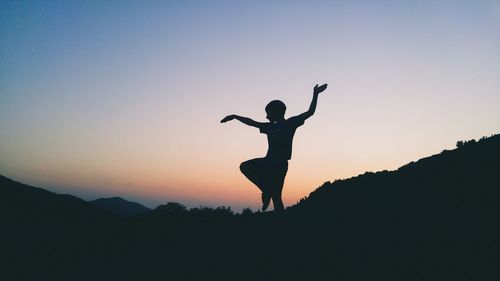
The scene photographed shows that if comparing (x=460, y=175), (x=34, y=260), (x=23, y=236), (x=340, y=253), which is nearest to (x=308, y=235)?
(x=340, y=253)

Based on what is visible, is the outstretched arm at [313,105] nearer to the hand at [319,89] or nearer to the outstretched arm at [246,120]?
the hand at [319,89]

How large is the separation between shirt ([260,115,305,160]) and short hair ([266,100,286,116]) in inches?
8.6

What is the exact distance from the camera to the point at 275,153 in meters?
6.89

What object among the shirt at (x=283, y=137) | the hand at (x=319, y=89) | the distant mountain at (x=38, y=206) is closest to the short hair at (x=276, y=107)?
the shirt at (x=283, y=137)

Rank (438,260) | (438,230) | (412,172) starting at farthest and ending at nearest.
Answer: (412,172)
(438,230)
(438,260)

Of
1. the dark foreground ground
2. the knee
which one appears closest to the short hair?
the knee

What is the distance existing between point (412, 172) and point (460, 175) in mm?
1445

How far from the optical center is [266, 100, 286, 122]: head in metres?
6.96

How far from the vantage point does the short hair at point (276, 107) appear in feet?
22.8

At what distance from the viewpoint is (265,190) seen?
7027 mm

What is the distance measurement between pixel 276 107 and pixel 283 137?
647 millimetres

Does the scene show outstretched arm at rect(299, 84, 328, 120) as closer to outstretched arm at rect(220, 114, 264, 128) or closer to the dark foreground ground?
outstretched arm at rect(220, 114, 264, 128)

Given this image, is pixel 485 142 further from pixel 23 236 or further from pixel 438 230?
pixel 23 236

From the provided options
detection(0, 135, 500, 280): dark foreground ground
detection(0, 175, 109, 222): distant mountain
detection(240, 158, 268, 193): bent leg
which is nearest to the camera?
detection(0, 135, 500, 280): dark foreground ground
